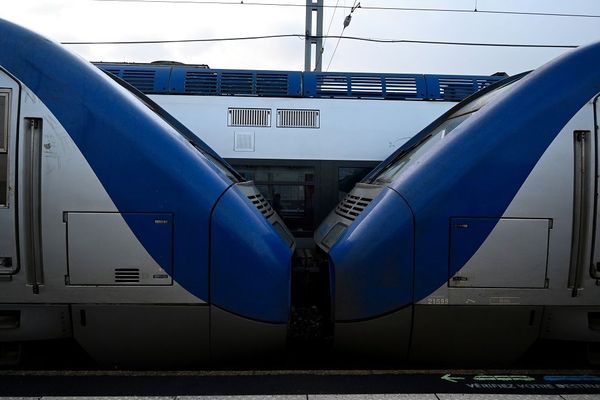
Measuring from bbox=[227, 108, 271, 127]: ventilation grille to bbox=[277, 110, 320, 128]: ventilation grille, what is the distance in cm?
16

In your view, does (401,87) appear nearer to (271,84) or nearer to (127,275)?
(271,84)

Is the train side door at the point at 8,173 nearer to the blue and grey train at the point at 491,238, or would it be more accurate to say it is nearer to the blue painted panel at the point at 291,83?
the blue and grey train at the point at 491,238

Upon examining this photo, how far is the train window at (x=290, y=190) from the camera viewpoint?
18.8 ft

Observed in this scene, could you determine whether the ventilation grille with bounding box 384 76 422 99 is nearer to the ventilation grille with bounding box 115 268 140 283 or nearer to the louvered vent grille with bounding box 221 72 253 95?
the louvered vent grille with bounding box 221 72 253 95

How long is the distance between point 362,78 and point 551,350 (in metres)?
3.72

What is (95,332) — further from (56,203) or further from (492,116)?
(492,116)

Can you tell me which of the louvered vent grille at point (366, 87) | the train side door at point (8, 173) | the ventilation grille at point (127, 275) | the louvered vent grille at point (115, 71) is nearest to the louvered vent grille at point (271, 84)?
the louvered vent grille at point (366, 87)

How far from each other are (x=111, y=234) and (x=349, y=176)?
318cm

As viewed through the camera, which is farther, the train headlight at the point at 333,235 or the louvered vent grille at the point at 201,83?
the louvered vent grille at the point at 201,83

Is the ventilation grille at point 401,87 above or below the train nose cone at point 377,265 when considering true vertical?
above

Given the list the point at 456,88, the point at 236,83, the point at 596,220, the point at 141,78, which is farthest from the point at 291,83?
the point at 596,220

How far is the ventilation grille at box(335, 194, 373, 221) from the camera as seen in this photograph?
13.0ft

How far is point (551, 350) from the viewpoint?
4.16m

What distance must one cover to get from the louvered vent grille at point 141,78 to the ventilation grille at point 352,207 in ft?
9.55
